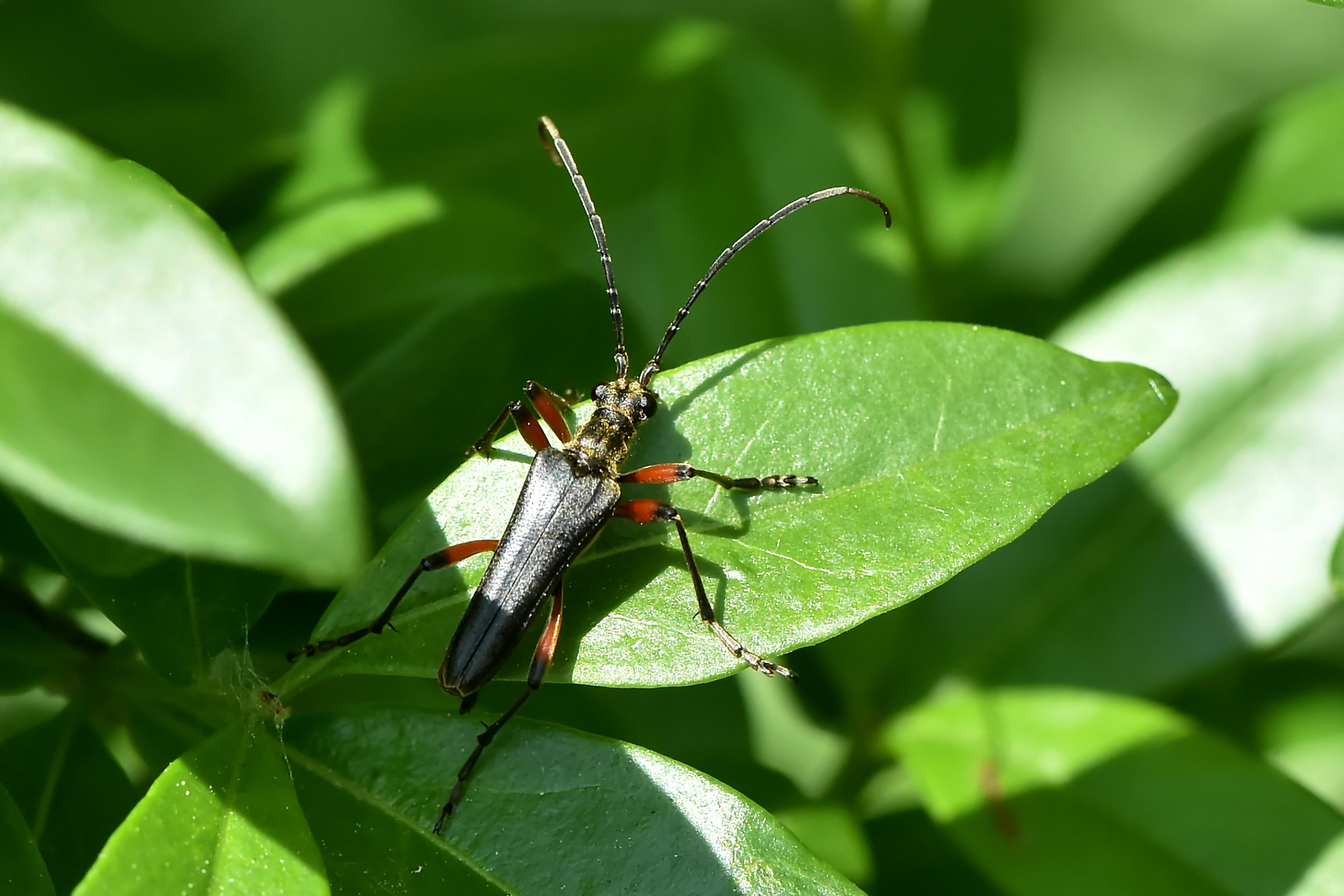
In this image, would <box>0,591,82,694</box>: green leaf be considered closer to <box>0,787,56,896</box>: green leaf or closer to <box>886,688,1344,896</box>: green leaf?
<box>0,787,56,896</box>: green leaf

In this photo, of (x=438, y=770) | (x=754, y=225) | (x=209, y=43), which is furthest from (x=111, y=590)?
(x=209, y=43)

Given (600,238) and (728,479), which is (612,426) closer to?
(600,238)

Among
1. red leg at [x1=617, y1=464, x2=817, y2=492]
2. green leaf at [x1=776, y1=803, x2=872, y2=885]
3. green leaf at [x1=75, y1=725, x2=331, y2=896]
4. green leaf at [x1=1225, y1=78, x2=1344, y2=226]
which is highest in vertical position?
green leaf at [x1=1225, y1=78, x2=1344, y2=226]

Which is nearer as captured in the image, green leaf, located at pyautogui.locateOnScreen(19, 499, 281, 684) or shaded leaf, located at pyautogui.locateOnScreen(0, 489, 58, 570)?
green leaf, located at pyautogui.locateOnScreen(19, 499, 281, 684)

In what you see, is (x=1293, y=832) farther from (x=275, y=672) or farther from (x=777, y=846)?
(x=275, y=672)

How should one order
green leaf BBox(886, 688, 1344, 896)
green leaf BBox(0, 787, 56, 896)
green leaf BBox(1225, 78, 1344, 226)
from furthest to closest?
1. green leaf BBox(1225, 78, 1344, 226)
2. green leaf BBox(886, 688, 1344, 896)
3. green leaf BBox(0, 787, 56, 896)

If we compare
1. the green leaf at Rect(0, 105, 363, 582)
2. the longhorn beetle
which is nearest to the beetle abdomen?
the longhorn beetle

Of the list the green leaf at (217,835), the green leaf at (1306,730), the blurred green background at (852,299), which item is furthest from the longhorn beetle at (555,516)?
the green leaf at (1306,730)
